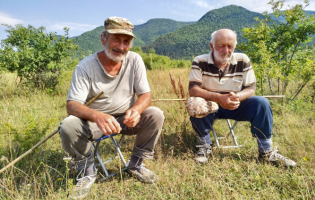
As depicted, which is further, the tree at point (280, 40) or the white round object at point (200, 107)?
the tree at point (280, 40)

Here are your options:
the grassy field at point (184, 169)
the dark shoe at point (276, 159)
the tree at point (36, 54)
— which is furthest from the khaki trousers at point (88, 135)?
the tree at point (36, 54)

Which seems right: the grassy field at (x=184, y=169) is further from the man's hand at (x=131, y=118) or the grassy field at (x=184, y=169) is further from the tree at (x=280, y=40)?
the tree at (x=280, y=40)

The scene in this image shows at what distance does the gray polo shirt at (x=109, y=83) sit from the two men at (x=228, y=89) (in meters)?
0.75

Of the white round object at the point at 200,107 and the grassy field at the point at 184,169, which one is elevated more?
the white round object at the point at 200,107

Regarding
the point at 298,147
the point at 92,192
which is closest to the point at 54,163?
the point at 92,192

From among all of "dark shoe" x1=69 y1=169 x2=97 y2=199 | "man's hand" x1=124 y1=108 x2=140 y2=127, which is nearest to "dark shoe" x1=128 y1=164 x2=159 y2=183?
"dark shoe" x1=69 y1=169 x2=97 y2=199

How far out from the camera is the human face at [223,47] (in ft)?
8.29

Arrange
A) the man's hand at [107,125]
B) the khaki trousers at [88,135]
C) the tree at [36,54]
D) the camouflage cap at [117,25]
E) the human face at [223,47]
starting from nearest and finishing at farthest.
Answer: the man's hand at [107,125] < the khaki trousers at [88,135] < the camouflage cap at [117,25] < the human face at [223,47] < the tree at [36,54]

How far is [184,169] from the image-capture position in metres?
2.34

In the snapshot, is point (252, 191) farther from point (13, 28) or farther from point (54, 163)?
point (13, 28)

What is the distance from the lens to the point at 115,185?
7.20ft

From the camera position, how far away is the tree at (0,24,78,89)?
5.53m

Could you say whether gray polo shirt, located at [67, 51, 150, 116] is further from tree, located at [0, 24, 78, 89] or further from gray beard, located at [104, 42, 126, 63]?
tree, located at [0, 24, 78, 89]

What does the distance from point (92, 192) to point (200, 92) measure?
164 cm
